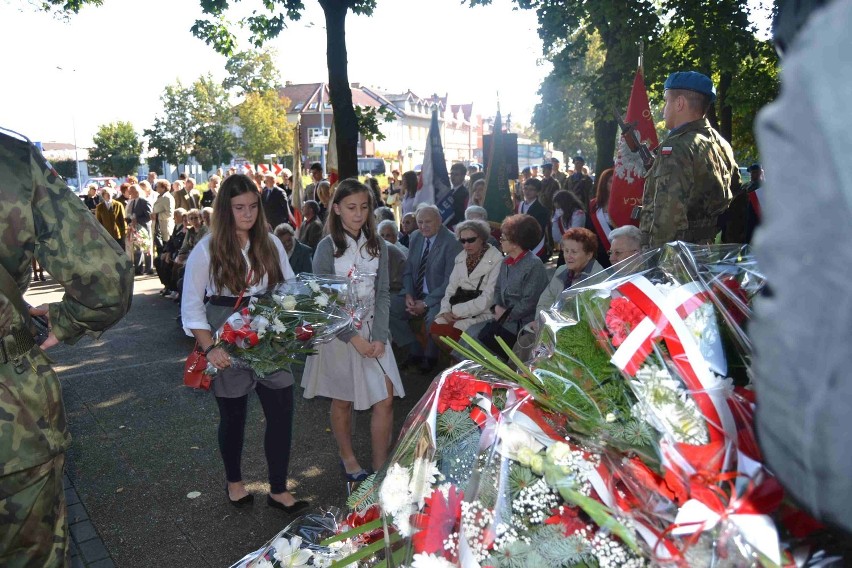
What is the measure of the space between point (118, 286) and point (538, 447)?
153cm

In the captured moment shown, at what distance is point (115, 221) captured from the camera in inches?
607

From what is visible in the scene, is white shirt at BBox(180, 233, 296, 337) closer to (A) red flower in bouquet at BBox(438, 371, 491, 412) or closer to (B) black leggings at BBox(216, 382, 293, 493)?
(B) black leggings at BBox(216, 382, 293, 493)

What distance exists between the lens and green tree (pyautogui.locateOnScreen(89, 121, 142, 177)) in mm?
60531

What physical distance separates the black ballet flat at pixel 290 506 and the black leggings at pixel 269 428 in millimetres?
71

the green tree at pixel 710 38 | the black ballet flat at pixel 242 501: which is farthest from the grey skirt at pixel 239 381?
the green tree at pixel 710 38

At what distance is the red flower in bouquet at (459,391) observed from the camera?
1.91 metres

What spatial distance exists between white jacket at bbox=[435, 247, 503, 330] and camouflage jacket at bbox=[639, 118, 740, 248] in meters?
1.75

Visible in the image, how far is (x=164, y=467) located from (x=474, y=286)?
278 cm

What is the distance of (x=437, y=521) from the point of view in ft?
5.61

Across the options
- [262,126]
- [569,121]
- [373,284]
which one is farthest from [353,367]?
[569,121]

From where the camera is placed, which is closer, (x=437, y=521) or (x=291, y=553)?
(x=437, y=521)

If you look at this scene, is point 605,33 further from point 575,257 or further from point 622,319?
point 622,319

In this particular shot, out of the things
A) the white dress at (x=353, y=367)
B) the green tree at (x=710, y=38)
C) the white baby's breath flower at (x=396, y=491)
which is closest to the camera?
the white baby's breath flower at (x=396, y=491)

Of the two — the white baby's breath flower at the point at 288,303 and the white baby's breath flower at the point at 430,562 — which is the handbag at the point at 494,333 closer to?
the white baby's breath flower at the point at 288,303
